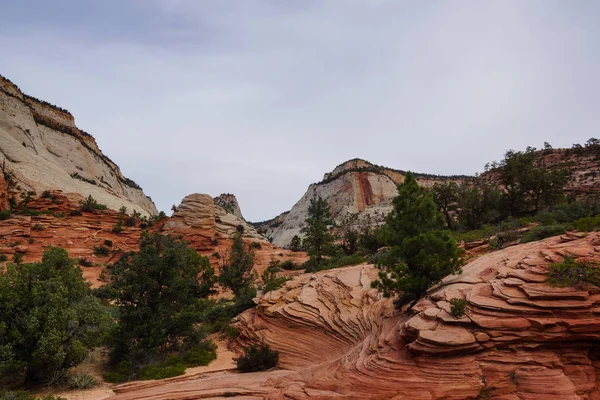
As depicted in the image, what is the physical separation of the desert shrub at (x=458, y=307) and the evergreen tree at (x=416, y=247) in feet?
8.72

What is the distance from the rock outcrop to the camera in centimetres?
761

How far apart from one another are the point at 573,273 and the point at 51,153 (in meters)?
81.3

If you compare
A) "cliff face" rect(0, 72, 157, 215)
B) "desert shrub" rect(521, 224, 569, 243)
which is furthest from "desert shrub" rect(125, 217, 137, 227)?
"desert shrub" rect(521, 224, 569, 243)

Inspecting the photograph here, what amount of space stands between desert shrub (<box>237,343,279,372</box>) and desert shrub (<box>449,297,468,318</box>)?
322 inches

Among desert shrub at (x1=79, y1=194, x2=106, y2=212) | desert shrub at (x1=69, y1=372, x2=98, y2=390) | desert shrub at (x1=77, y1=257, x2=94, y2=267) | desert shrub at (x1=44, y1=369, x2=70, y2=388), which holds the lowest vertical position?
desert shrub at (x1=69, y1=372, x2=98, y2=390)

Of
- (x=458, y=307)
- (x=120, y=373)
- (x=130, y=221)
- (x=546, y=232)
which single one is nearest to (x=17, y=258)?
(x=130, y=221)

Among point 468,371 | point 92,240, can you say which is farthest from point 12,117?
point 468,371

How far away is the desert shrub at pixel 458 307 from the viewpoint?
30.1 feet

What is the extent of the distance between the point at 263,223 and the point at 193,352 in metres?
119

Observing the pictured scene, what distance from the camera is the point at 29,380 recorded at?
11.3m

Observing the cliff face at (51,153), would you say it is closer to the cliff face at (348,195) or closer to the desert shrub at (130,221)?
the desert shrub at (130,221)

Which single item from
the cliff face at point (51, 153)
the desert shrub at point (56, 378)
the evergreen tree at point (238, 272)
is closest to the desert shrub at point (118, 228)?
the cliff face at point (51, 153)

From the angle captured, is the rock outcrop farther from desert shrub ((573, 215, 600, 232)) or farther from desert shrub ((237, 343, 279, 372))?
desert shrub ((573, 215, 600, 232))

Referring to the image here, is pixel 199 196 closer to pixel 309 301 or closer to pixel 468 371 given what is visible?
pixel 309 301
